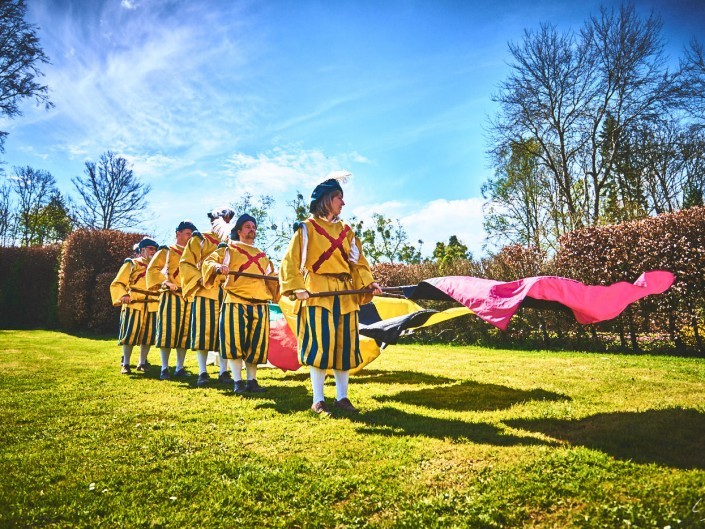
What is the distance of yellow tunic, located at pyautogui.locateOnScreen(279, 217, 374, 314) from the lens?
4.40m

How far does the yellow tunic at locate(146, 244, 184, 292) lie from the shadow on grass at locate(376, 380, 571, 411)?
417 centimetres

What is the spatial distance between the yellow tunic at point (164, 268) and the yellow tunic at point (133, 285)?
0.53 m

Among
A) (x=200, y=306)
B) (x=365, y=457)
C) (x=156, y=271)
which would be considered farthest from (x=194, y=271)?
(x=365, y=457)

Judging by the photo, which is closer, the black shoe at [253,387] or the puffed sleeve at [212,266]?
the black shoe at [253,387]

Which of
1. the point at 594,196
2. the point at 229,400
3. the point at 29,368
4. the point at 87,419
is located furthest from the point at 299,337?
the point at 594,196

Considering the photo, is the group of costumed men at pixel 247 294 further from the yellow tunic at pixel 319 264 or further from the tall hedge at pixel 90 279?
the tall hedge at pixel 90 279

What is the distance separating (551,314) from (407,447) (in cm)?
845

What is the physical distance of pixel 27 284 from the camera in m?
18.4

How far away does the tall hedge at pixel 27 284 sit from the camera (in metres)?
18.0

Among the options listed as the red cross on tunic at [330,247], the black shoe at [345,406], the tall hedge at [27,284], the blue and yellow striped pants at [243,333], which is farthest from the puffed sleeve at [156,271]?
the tall hedge at [27,284]

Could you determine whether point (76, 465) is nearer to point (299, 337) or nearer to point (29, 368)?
point (299, 337)

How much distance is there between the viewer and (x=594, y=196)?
18141 millimetres

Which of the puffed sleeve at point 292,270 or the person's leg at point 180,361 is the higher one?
the puffed sleeve at point 292,270

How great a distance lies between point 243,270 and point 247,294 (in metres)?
0.32
